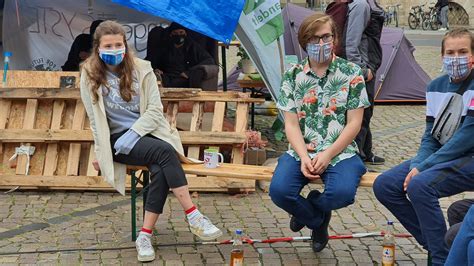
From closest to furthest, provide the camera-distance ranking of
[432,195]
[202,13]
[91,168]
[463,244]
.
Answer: [463,244]
[432,195]
[202,13]
[91,168]

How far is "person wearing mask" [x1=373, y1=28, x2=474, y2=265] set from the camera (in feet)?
14.5

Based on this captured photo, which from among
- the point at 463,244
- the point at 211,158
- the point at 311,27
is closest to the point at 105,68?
the point at 211,158

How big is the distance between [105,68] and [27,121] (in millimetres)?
1784

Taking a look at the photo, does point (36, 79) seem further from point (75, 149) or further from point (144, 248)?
point (144, 248)

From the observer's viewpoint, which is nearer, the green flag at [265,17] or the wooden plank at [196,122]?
the wooden plank at [196,122]

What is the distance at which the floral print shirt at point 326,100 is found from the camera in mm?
5031

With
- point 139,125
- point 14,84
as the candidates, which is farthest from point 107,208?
point 14,84

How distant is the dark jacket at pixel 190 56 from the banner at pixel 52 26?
1020 mm

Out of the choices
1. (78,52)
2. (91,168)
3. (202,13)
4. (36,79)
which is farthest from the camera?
(78,52)

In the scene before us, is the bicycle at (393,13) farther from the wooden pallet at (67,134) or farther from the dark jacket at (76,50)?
the wooden pallet at (67,134)

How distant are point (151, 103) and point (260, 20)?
83.7 inches

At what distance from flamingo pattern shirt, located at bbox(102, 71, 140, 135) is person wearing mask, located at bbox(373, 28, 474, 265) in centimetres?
171

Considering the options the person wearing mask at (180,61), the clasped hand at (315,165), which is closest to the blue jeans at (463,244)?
the clasped hand at (315,165)

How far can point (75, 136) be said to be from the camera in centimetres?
674
